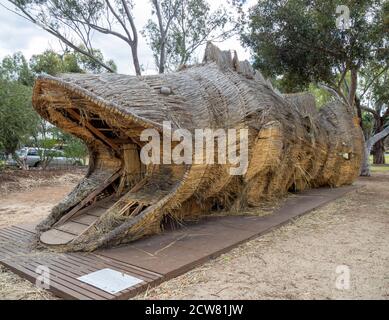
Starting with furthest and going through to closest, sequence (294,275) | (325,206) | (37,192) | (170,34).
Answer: (170,34), (37,192), (325,206), (294,275)

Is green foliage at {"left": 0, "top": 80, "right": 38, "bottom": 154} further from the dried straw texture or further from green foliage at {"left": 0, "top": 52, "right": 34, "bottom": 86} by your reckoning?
green foliage at {"left": 0, "top": 52, "right": 34, "bottom": 86}

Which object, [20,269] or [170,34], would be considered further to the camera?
[170,34]

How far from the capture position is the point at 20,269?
3230mm

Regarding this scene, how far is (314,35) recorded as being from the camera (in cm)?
927

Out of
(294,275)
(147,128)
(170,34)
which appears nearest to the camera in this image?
(294,275)

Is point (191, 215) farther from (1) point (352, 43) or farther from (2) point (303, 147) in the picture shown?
(1) point (352, 43)

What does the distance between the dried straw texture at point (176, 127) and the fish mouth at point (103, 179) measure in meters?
0.01

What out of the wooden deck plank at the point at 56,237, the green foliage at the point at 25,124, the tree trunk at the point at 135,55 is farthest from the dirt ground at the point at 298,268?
the tree trunk at the point at 135,55

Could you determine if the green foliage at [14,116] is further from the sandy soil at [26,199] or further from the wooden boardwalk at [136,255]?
the wooden boardwalk at [136,255]

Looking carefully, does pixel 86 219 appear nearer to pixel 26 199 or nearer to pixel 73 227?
pixel 73 227

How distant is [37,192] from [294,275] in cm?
773

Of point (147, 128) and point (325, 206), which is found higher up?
point (147, 128)
